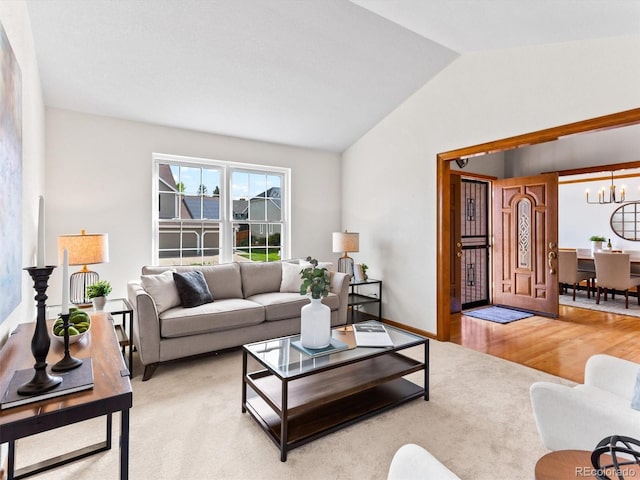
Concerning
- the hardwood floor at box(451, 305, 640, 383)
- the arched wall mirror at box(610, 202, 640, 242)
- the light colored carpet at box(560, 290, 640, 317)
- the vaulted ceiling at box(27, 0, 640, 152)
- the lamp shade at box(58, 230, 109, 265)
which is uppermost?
the vaulted ceiling at box(27, 0, 640, 152)

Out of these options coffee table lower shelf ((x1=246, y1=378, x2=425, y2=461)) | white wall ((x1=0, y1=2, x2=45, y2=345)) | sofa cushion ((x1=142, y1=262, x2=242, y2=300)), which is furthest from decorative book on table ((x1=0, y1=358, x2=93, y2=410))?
sofa cushion ((x1=142, y1=262, x2=242, y2=300))

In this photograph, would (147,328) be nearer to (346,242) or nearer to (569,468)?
(346,242)

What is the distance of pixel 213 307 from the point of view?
3229 mm

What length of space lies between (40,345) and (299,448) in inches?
54.9

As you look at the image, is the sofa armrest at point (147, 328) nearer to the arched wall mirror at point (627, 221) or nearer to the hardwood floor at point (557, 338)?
the hardwood floor at point (557, 338)

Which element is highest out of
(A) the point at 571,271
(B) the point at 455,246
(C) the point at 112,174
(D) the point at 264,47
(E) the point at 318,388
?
(D) the point at 264,47

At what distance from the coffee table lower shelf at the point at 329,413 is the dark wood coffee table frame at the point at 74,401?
0.89 meters

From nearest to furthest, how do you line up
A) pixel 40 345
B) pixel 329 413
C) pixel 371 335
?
1. pixel 40 345
2. pixel 329 413
3. pixel 371 335

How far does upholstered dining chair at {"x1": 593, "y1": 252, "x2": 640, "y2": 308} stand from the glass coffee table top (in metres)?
4.86

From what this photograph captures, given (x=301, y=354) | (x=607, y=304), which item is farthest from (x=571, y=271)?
(x=301, y=354)

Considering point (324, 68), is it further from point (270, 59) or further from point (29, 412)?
point (29, 412)

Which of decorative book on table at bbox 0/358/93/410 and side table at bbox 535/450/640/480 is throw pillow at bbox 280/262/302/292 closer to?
decorative book on table at bbox 0/358/93/410

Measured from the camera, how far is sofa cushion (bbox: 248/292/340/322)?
3457mm

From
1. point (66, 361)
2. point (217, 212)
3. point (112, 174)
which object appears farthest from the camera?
point (217, 212)
